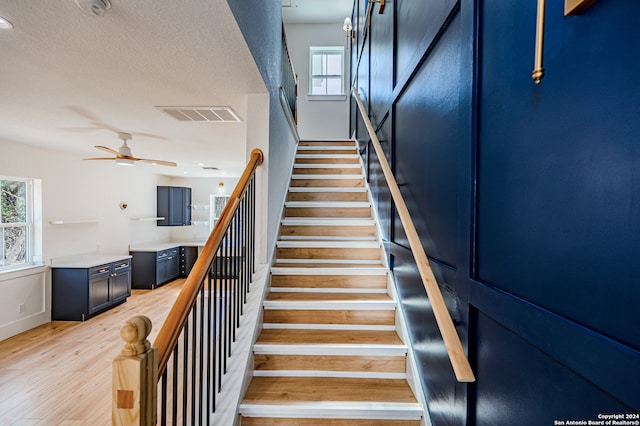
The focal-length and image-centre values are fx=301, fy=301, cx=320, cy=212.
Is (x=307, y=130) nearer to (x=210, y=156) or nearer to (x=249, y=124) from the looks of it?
(x=210, y=156)

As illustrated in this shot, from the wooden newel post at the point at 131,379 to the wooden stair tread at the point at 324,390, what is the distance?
914 mm

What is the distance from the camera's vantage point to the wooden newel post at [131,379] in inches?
33.5

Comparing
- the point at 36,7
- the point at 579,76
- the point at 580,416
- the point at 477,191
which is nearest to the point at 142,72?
the point at 36,7

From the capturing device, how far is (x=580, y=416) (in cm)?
68

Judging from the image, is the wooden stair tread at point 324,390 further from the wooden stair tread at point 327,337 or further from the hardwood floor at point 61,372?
the hardwood floor at point 61,372

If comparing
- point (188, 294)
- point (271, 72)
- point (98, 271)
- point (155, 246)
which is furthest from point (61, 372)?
point (155, 246)

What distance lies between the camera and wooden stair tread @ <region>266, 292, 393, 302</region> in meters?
2.29

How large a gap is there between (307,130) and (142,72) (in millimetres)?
4828

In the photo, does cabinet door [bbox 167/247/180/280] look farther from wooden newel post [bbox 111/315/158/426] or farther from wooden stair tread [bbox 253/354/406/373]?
wooden newel post [bbox 111/315/158/426]

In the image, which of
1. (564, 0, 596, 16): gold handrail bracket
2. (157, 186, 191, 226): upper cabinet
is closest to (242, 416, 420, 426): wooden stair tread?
(564, 0, 596, 16): gold handrail bracket

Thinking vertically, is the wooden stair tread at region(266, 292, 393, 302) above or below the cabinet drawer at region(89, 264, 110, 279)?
above

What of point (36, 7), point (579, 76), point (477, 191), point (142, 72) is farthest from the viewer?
point (142, 72)

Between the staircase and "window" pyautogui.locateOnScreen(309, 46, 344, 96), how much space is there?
416 centimetres

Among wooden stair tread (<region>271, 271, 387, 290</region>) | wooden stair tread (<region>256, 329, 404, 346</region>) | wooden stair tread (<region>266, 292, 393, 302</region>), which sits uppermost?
wooden stair tread (<region>271, 271, 387, 290</region>)
